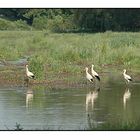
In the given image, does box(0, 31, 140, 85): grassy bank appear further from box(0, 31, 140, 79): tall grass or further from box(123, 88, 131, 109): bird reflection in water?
box(123, 88, 131, 109): bird reflection in water

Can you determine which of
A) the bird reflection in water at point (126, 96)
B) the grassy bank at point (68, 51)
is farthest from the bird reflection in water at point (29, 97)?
the bird reflection in water at point (126, 96)

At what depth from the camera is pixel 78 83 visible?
1081 cm

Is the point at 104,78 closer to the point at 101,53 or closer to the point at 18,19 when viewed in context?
the point at 101,53

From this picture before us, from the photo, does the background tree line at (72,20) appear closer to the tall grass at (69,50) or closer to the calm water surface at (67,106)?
the tall grass at (69,50)

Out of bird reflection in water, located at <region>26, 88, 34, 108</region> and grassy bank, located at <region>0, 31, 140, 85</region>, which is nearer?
bird reflection in water, located at <region>26, 88, 34, 108</region>

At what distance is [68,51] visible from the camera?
1120 cm

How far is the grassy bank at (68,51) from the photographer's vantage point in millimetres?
10042

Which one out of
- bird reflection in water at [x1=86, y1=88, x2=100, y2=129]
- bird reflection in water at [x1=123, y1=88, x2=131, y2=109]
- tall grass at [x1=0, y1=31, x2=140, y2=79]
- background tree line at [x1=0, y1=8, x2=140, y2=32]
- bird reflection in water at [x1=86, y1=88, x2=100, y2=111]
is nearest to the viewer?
bird reflection in water at [x1=86, y1=88, x2=100, y2=129]

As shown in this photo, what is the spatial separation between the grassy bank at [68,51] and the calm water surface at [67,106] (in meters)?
0.59

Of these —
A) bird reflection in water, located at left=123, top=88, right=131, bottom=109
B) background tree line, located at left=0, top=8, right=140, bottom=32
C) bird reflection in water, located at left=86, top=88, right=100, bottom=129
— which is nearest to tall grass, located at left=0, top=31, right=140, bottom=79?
background tree line, located at left=0, top=8, right=140, bottom=32

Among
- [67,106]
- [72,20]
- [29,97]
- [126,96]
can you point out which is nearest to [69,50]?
[72,20]

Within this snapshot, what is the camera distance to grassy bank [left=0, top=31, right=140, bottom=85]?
1004 centimetres

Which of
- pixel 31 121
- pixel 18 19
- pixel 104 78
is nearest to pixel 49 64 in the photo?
pixel 104 78

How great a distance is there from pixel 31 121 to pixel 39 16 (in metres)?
1.85
